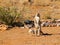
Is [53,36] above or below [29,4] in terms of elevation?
above

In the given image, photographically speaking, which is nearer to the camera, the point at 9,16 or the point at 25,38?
the point at 25,38

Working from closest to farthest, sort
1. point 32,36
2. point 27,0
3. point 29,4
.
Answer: point 32,36
point 29,4
point 27,0

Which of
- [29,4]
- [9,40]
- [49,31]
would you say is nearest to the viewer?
[9,40]

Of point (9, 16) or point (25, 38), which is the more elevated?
point (25, 38)

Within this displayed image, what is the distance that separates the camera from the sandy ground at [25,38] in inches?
513

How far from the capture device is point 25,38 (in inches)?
551

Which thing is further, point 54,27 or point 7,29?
point 54,27

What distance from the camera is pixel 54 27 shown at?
1775 cm

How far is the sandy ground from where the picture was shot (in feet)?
42.8

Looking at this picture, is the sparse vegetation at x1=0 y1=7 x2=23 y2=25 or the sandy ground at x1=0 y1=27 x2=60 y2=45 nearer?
the sandy ground at x1=0 y1=27 x2=60 y2=45

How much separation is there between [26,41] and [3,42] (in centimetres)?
110

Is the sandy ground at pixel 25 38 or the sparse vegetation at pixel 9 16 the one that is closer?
the sandy ground at pixel 25 38

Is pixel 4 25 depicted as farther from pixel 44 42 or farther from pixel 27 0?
pixel 27 0

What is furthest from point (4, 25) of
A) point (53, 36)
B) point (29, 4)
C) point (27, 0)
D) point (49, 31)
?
point (27, 0)
